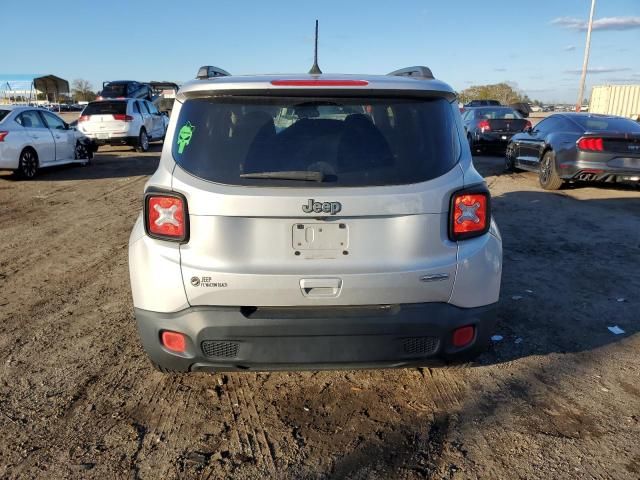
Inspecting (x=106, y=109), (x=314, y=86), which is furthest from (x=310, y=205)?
(x=106, y=109)

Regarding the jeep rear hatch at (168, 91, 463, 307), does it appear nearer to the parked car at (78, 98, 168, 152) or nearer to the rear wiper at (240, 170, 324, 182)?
the rear wiper at (240, 170, 324, 182)

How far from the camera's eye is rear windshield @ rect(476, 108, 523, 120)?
1778 centimetres

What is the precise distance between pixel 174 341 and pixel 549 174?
988 centimetres

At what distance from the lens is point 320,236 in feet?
8.96

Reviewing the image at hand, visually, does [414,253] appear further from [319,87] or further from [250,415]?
[250,415]

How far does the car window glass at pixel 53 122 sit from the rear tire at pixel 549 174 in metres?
11.2

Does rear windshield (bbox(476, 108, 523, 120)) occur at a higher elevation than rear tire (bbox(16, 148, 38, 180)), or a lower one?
higher

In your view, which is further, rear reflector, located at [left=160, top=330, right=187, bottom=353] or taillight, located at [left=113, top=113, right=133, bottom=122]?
taillight, located at [left=113, top=113, right=133, bottom=122]

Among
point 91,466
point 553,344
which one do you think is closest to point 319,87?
point 91,466

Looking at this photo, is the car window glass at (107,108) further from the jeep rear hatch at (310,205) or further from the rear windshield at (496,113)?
the jeep rear hatch at (310,205)

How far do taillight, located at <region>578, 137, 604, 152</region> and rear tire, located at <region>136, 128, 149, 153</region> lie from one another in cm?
1345

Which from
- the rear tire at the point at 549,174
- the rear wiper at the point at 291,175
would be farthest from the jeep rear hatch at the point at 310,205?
the rear tire at the point at 549,174

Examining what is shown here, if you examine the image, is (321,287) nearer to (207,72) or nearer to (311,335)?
(311,335)

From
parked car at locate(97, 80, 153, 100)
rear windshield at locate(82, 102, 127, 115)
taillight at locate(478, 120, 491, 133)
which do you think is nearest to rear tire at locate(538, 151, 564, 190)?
taillight at locate(478, 120, 491, 133)
